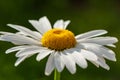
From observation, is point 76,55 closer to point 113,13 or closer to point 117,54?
point 117,54

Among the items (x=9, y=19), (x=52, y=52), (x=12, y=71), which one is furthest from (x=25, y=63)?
(x=52, y=52)

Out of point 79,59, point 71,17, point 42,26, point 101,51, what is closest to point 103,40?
point 101,51

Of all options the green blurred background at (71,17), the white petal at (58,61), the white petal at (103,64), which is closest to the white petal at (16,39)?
the white petal at (58,61)

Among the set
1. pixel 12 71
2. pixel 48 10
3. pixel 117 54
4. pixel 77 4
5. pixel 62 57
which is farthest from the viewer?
pixel 77 4

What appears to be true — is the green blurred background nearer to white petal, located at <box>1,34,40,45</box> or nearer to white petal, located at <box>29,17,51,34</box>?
white petal, located at <box>29,17,51,34</box>

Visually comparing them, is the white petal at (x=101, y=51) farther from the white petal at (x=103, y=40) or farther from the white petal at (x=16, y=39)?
the white petal at (x=16, y=39)

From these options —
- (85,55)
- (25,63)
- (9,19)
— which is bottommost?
(85,55)
